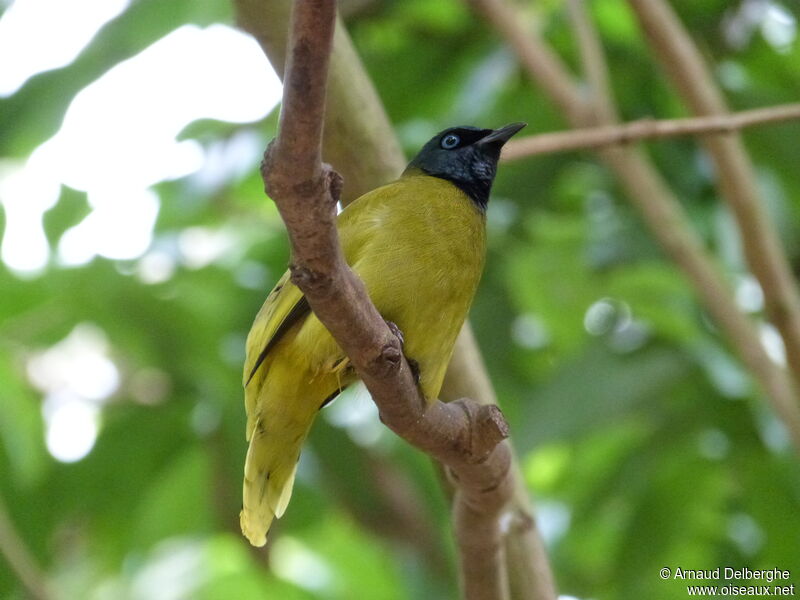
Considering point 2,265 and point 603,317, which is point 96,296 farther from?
point 603,317

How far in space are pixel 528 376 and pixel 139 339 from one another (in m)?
1.63

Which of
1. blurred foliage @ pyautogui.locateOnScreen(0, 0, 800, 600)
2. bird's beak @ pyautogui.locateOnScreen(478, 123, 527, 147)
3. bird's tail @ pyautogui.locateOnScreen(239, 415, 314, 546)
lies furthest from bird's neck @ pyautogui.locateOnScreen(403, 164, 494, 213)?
bird's tail @ pyautogui.locateOnScreen(239, 415, 314, 546)

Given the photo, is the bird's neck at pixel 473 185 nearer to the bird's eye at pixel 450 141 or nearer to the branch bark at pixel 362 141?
the bird's eye at pixel 450 141

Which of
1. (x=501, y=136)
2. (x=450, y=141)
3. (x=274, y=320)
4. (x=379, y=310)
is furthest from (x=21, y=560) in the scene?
(x=501, y=136)

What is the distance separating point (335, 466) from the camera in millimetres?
4605

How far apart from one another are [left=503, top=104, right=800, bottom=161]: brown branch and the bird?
32 centimetres

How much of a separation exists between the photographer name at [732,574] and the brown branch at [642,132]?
1638mm

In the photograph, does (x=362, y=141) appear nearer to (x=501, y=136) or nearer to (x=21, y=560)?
(x=501, y=136)

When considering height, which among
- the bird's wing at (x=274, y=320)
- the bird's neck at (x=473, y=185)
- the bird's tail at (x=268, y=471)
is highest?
the bird's wing at (x=274, y=320)

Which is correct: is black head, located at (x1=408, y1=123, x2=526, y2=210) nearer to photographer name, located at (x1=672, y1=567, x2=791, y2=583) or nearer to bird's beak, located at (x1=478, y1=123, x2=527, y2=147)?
bird's beak, located at (x1=478, y1=123, x2=527, y2=147)

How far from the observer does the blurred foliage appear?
13.2 feet

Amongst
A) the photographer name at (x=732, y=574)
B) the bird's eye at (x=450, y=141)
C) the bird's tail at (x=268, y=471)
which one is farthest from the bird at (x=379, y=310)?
the photographer name at (x=732, y=574)

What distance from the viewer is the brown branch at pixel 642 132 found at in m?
3.21

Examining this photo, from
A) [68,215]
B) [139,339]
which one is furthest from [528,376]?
[68,215]
